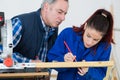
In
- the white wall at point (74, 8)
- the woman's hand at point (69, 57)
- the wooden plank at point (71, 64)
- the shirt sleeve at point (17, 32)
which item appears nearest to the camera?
the wooden plank at point (71, 64)

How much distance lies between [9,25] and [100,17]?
464 mm

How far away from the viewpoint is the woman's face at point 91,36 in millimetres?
1339

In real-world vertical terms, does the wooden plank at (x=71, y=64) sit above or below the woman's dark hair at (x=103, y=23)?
below

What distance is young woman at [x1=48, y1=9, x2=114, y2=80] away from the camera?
1351 mm

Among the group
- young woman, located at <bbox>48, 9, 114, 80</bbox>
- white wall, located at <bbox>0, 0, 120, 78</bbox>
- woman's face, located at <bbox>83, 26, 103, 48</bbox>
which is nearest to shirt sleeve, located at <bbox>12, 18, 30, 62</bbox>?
young woman, located at <bbox>48, 9, 114, 80</bbox>

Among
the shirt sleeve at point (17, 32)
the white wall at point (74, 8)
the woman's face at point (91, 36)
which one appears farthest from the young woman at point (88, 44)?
the white wall at point (74, 8)

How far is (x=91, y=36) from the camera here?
1341 mm

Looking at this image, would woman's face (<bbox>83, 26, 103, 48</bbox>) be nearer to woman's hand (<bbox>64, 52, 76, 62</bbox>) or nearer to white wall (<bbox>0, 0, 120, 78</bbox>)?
woman's hand (<bbox>64, 52, 76, 62</bbox>)

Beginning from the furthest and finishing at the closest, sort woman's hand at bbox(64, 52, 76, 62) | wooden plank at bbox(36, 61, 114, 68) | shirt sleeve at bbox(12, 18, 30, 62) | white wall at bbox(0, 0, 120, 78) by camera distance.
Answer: white wall at bbox(0, 0, 120, 78) → shirt sleeve at bbox(12, 18, 30, 62) → woman's hand at bbox(64, 52, 76, 62) → wooden plank at bbox(36, 61, 114, 68)

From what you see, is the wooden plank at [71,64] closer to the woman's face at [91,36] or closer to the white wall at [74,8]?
the woman's face at [91,36]

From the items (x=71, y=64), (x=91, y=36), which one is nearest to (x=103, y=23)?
(x=91, y=36)

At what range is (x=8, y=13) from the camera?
2713 millimetres

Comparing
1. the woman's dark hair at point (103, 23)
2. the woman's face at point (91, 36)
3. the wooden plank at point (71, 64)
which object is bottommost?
the wooden plank at point (71, 64)

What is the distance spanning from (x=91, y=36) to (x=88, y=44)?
0.05 meters
